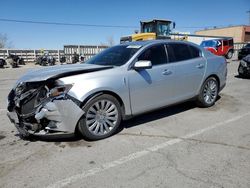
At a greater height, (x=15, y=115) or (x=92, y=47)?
(x=92, y=47)

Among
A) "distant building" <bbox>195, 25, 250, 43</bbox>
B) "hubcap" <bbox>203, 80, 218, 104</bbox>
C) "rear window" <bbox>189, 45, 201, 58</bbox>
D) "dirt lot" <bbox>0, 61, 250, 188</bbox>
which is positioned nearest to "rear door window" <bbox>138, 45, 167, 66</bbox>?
"rear window" <bbox>189, 45, 201, 58</bbox>

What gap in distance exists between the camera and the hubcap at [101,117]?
4039 mm

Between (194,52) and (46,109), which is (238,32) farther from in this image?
(46,109)

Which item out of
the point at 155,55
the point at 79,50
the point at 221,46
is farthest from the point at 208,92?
the point at 79,50

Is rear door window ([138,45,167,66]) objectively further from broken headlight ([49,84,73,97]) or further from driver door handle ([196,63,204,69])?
broken headlight ([49,84,73,97])

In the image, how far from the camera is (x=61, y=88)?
3.78 metres

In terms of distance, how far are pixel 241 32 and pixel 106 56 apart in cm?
6130

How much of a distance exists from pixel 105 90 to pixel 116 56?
1111mm

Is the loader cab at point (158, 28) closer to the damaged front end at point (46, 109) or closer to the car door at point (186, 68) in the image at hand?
the car door at point (186, 68)

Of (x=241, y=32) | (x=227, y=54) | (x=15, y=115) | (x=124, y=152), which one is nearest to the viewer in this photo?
(x=124, y=152)

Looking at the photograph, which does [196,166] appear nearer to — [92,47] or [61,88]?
[61,88]

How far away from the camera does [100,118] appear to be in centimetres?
416

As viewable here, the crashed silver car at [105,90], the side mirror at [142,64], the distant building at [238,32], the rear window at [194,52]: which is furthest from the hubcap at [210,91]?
the distant building at [238,32]

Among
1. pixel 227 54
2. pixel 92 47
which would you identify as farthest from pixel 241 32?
pixel 92 47
